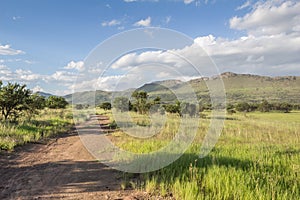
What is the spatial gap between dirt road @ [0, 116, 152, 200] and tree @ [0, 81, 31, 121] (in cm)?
871

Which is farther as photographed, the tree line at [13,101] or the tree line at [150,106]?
the tree line at [150,106]

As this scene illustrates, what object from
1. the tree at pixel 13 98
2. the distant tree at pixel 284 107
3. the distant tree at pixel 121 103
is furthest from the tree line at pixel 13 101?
the distant tree at pixel 284 107

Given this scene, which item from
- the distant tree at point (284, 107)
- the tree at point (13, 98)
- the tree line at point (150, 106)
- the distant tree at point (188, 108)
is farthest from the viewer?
the distant tree at point (284, 107)

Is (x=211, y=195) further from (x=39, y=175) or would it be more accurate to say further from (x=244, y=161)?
(x=39, y=175)

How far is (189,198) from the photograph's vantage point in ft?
13.6

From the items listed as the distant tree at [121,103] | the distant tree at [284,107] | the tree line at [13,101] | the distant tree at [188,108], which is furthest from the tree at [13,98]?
the distant tree at [284,107]

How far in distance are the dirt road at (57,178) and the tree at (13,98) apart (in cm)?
871

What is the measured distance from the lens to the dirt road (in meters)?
4.92

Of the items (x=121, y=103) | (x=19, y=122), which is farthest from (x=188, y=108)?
(x=19, y=122)

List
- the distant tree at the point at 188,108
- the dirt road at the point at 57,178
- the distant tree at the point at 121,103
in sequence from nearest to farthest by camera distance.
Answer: the dirt road at the point at 57,178 < the distant tree at the point at 121,103 < the distant tree at the point at 188,108

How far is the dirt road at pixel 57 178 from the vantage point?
4.92 m

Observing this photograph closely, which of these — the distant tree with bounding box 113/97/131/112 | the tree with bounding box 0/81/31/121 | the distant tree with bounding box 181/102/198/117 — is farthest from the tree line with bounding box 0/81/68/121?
the distant tree with bounding box 181/102/198/117

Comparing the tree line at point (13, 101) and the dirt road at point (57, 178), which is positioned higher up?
the tree line at point (13, 101)

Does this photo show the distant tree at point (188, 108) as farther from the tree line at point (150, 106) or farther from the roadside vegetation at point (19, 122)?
the roadside vegetation at point (19, 122)
